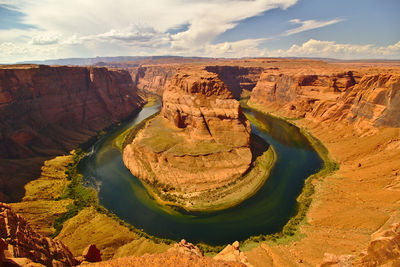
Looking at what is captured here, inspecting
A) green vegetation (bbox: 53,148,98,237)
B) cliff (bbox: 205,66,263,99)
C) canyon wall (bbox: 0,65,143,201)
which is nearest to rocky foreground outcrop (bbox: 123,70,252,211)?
green vegetation (bbox: 53,148,98,237)

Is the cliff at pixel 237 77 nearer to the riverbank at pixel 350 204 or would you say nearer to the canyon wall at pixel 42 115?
the canyon wall at pixel 42 115

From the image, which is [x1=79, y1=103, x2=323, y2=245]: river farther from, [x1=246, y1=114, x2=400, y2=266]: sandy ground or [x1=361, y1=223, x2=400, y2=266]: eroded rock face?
[x1=361, y1=223, x2=400, y2=266]: eroded rock face

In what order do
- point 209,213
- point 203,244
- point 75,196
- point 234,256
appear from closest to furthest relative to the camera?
point 234,256 < point 203,244 < point 209,213 < point 75,196

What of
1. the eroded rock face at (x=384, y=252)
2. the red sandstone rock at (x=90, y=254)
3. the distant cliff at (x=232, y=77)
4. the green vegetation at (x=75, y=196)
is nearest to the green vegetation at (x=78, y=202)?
the green vegetation at (x=75, y=196)

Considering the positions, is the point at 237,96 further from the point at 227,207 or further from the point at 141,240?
the point at 141,240

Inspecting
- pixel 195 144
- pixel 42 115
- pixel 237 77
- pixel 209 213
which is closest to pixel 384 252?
pixel 209 213

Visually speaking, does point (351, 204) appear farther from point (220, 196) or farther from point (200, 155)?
point (200, 155)
